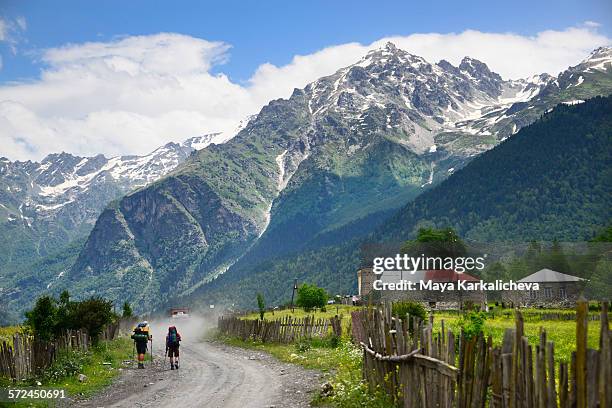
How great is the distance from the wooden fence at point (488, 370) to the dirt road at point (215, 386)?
489 cm

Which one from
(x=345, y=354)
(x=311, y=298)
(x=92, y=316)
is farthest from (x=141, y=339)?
(x=311, y=298)

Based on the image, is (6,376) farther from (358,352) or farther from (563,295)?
(563,295)

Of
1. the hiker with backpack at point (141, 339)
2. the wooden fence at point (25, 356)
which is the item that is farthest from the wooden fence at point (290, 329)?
the wooden fence at point (25, 356)

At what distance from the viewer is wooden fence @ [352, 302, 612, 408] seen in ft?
27.7

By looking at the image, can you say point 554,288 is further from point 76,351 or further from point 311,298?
point 76,351

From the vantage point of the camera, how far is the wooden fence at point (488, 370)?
845cm

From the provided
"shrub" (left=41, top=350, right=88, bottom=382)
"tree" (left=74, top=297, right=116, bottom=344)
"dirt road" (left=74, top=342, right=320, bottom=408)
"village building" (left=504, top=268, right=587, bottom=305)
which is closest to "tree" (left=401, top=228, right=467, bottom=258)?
"village building" (left=504, top=268, right=587, bottom=305)

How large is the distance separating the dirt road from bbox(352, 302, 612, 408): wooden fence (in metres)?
4.89

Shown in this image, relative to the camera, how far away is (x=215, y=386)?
24969mm

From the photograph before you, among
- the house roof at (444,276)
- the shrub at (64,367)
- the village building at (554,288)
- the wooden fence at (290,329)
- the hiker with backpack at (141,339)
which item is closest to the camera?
the shrub at (64,367)

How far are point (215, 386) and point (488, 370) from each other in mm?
15975

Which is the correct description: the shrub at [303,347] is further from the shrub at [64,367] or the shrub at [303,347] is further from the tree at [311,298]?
the tree at [311,298]

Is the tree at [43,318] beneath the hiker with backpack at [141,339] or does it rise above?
above

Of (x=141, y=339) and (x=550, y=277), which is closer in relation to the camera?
(x=141, y=339)
